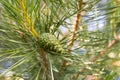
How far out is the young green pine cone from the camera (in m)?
0.73

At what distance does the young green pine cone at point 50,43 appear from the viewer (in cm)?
73

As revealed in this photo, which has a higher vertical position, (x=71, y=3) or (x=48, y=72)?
(x=71, y=3)

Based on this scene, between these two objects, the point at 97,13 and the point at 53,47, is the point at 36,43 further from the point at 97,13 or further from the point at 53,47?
the point at 97,13

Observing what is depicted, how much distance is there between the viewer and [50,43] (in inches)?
29.2

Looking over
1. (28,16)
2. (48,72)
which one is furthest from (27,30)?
(48,72)

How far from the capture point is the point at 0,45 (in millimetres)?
876

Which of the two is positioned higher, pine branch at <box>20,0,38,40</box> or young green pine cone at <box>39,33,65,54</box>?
pine branch at <box>20,0,38,40</box>

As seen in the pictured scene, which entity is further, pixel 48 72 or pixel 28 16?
pixel 48 72

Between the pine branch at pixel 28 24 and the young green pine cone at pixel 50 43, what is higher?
the pine branch at pixel 28 24

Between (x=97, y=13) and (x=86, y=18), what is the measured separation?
4 cm

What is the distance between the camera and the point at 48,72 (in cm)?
82

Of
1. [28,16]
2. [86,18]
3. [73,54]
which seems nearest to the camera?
[28,16]

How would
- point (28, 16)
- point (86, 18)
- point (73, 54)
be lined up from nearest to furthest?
point (28, 16), point (73, 54), point (86, 18)

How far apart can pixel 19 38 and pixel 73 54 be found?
0.14m
